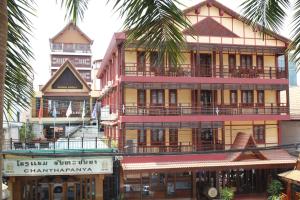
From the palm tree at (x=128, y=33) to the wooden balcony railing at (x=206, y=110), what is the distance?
1864 cm

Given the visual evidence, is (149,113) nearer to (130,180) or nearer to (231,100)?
(130,180)

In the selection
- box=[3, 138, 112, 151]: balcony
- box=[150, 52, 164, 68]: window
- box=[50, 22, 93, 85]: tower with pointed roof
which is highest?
box=[50, 22, 93, 85]: tower with pointed roof

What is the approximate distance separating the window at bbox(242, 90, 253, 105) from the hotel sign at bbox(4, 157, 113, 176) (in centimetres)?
995

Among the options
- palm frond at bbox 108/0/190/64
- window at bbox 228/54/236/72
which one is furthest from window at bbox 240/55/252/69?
palm frond at bbox 108/0/190/64

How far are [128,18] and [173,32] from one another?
22.2 inches

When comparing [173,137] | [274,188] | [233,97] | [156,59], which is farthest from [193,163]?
[156,59]

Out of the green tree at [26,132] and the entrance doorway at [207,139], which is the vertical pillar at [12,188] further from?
the green tree at [26,132]

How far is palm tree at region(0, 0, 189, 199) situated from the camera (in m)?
4.01

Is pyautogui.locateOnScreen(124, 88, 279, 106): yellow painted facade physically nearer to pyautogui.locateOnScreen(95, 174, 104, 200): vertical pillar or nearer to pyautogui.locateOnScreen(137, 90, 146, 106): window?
pyautogui.locateOnScreen(137, 90, 146, 106): window

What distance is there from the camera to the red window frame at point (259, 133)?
26.9 meters

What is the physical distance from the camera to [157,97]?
25328 mm

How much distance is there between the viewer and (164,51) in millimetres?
5004

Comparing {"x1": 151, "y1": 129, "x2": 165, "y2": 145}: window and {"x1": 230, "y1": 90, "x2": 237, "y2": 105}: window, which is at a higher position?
{"x1": 230, "y1": 90, "x2": 237, "y2": 105}: window

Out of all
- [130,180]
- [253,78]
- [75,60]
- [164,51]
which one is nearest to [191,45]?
[253,78]
